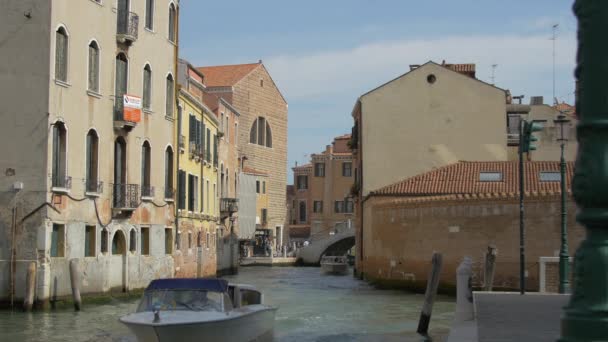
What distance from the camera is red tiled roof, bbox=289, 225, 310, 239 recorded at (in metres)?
78.2

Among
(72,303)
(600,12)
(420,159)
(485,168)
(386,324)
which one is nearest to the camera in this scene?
(600,12)

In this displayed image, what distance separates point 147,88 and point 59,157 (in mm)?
5651

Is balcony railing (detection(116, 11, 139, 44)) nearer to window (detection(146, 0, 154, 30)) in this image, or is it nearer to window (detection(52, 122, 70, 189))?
window (detection(146, 0, 154, 30))

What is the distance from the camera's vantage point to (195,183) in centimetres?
3534

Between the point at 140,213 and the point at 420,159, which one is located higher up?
the point at 420,159

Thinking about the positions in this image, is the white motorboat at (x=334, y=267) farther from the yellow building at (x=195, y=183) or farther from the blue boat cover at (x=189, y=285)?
the blue boat cover at (x=189, y=285)

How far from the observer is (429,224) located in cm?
2916

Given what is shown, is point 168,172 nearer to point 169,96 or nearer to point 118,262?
point 169,96

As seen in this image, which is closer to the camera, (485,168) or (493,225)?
(493,225)

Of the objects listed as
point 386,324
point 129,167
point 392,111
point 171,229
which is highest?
point 392,111

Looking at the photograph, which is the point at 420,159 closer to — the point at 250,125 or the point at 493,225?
the point at 493,225

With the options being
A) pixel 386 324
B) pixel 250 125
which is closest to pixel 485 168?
pixel 386 324

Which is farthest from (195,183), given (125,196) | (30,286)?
(30,286)

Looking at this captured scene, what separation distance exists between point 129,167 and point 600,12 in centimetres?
2345
